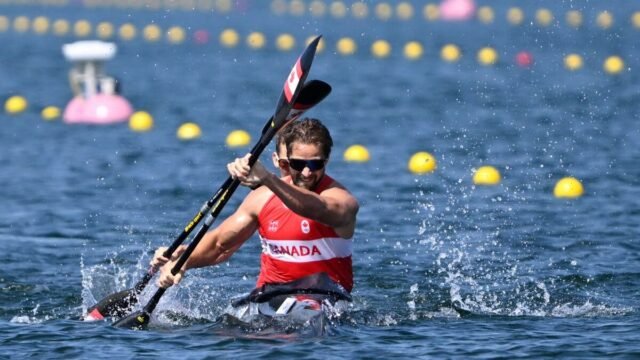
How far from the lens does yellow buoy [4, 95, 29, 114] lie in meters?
27.2

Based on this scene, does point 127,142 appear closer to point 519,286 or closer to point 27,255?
point 27,255

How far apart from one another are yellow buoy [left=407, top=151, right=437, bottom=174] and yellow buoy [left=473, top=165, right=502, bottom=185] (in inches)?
34.6

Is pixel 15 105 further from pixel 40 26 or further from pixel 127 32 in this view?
pixel 40 26

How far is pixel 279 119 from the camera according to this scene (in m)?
Answer: 10.1

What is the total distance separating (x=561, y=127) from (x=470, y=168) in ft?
14.3

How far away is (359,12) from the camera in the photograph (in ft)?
183

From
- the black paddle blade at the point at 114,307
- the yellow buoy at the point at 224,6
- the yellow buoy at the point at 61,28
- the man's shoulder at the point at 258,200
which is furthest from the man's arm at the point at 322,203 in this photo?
the yellow buoy at the point at 224,6

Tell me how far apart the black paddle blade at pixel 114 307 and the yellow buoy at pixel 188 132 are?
12.2m

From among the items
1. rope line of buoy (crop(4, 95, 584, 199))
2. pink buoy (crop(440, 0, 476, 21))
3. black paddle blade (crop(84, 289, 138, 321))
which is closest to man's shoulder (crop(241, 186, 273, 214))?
black paddle blade (crop(84, 289, 138, 321))

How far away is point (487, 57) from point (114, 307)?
25.8 metres

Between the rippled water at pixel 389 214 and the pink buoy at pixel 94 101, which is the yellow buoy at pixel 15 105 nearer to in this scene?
the rippled water at pixel 389 214

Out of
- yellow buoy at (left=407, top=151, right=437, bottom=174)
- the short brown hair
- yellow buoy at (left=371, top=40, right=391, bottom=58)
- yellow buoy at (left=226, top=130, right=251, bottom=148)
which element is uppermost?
yellow buoy at (left=371, top=40, right=391, bottom=58)

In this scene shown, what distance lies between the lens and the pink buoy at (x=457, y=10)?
5169cm

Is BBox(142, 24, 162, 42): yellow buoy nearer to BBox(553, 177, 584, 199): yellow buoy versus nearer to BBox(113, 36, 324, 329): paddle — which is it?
BBox(553, 177, 584, 199): yellow buoy
